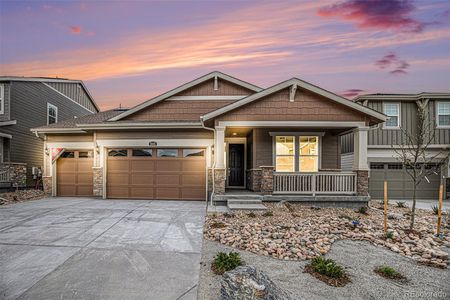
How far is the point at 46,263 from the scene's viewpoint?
382 centimetres

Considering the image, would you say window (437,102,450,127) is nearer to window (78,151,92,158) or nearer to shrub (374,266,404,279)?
shrub (374,266,404,279)

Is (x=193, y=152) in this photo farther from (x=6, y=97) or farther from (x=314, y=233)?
(x=6, y=97)

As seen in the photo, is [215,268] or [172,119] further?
[172,119]

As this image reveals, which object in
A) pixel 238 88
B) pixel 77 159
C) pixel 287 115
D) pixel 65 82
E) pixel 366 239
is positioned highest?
pixel 65 82

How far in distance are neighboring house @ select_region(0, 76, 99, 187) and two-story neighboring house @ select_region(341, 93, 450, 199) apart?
19626 millimetres

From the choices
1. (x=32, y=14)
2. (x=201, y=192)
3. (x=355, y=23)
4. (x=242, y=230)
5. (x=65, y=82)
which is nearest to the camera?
(x=242, y=230)

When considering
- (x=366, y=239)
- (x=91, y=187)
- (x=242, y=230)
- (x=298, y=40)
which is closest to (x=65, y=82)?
(x=91, y=187)

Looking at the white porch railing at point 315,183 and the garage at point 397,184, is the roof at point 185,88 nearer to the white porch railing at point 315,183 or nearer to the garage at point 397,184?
the white porch railing at point 315,183

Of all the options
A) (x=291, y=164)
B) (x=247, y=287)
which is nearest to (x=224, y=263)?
(x=247, y=287)

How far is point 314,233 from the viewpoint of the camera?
554 cm

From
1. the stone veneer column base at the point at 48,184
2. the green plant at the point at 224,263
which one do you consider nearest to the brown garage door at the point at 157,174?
the stone veneer column base at the point at 48,184

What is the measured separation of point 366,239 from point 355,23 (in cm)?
930

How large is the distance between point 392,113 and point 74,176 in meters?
17.0

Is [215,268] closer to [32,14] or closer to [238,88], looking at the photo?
[238,88]
